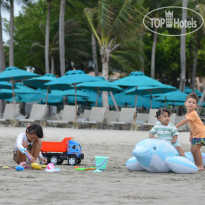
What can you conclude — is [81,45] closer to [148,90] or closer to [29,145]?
[148,90]

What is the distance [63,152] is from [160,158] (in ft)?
Answer: 6.34

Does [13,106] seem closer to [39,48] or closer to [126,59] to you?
[126,59]

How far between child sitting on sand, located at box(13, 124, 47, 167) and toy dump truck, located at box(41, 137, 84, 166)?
80cm

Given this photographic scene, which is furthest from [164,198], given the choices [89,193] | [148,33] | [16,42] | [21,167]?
[16,42]

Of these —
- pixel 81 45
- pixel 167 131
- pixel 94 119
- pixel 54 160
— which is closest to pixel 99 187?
pixel 167 131

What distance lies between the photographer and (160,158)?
7.34m

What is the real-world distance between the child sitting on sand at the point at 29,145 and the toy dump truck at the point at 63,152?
2.62 ft

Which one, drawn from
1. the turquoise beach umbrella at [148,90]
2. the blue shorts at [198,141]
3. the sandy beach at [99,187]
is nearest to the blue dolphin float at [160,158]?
the sandy beach at [99,187]

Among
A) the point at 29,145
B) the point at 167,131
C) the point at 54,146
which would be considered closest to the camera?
the point at 29,145

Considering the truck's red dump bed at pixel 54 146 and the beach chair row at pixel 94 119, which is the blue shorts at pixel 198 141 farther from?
the beach chair row at pixel 94 119

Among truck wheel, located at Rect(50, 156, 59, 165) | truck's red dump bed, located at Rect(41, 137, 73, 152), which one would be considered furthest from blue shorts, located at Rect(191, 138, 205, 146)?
truck wheel, located at Rect(50, 156, 59, 165)

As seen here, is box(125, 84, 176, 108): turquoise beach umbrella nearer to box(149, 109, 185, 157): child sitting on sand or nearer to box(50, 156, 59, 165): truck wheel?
box(50, 156, 59, 165): truck wheel

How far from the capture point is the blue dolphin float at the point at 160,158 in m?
7.28

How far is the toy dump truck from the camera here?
841 cm
